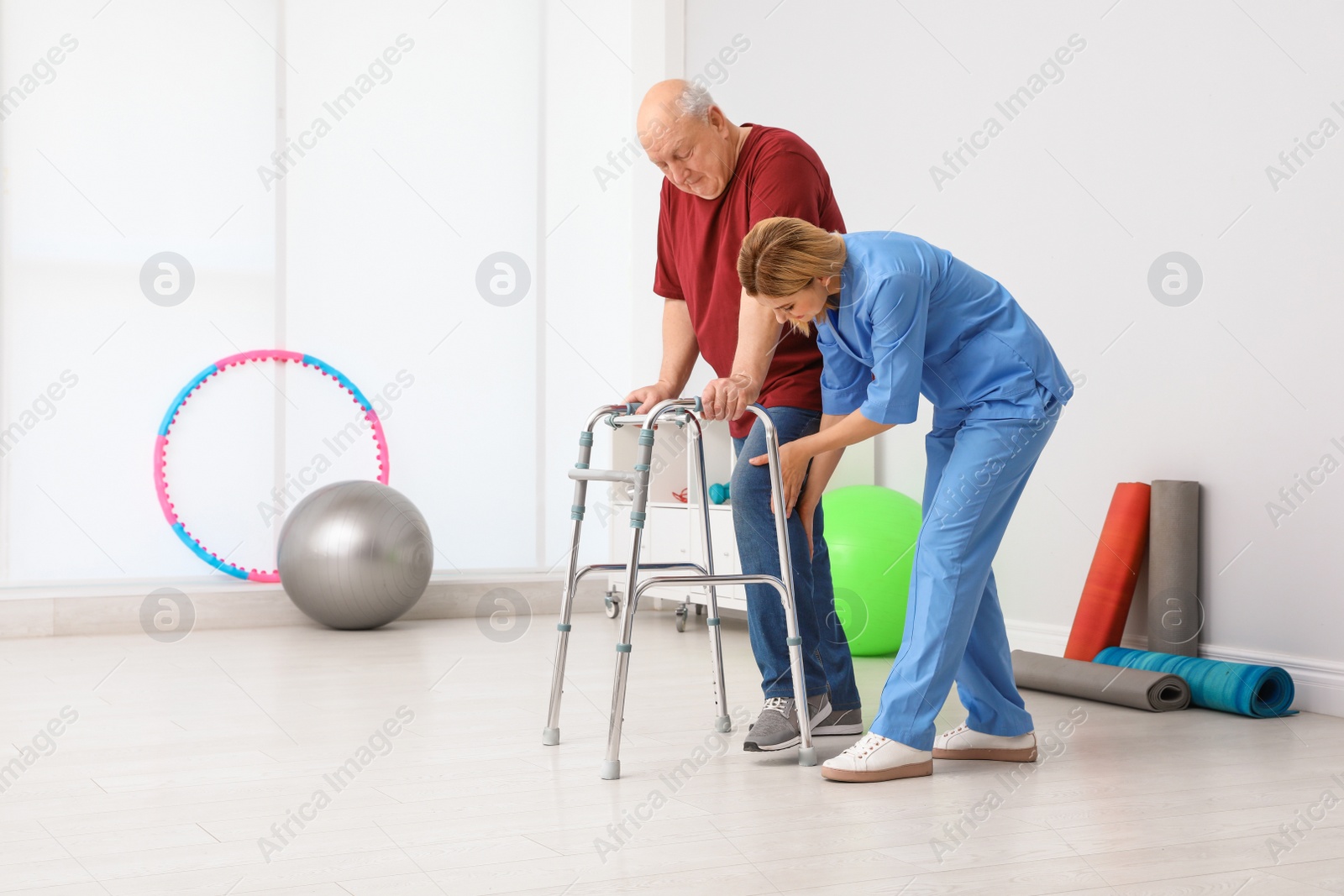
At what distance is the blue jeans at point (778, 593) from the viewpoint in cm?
258

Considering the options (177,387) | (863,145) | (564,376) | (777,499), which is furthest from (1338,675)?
(177,387)

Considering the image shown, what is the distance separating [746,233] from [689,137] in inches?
9.3

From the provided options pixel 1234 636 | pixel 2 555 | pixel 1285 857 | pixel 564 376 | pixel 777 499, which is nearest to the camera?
pixel 1285 857

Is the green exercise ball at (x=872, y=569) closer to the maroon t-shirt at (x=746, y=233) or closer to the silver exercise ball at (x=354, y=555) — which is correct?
the maroon t-shirt at (x=746, y=233)

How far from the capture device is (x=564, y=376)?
616 centimetres

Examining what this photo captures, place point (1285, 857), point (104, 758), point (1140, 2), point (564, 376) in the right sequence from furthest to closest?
point (564, 376), point (1140, 2), point (104, 758), point (1285, 857)

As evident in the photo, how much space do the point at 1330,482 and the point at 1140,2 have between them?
5.07ft

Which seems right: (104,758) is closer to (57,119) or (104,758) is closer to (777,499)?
(777,499)

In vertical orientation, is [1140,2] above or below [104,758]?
above

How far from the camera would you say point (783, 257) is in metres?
2.12

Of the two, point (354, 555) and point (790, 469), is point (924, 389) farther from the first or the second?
point (354, 555)

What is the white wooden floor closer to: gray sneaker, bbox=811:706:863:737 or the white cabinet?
gray sneaker, bbox=811:706:863:737

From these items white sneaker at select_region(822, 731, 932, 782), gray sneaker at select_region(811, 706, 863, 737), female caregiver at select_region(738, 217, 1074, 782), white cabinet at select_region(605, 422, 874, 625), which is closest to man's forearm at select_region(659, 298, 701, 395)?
female caregiver at select_region(738, 217, 1074, 782)

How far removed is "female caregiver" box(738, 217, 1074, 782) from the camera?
7.03 ft
